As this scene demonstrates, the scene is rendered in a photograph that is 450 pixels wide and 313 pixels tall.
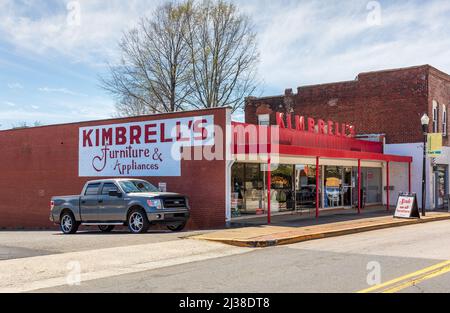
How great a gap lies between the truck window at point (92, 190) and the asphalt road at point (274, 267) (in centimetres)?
365

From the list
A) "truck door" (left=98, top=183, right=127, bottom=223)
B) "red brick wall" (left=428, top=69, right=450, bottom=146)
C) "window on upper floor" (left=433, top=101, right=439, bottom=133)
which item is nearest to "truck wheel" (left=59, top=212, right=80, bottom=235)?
"truck door" (left=98, top=183, right=127, bottom=223)

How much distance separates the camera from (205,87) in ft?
126

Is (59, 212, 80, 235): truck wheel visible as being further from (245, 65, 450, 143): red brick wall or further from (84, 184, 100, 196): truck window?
(245, 65, 450, 143): red brick wall

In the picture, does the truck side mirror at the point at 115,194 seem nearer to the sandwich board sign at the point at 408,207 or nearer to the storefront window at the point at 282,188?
the storefront window at the point at 282,188

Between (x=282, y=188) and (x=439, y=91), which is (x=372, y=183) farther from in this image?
(x=282, y=188)

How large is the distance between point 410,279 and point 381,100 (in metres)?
23.4

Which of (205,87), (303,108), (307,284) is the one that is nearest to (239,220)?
(307,284)

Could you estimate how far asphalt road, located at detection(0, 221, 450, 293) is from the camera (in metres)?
8.21

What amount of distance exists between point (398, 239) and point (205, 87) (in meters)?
25.4

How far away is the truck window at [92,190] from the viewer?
59.4 ft

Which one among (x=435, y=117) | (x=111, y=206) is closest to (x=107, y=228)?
(x=111, y=206)

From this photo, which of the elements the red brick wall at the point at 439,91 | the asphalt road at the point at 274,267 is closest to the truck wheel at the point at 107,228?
the asphalt road at the point at 274,267
